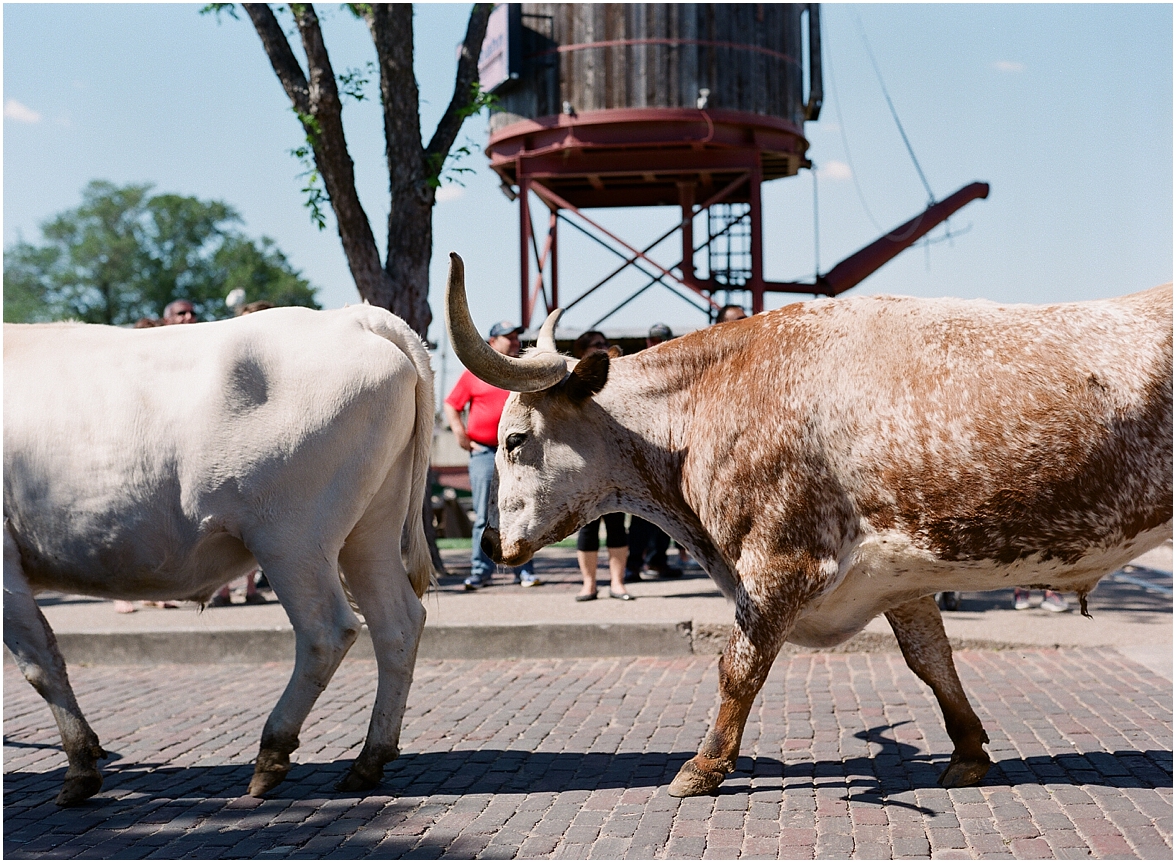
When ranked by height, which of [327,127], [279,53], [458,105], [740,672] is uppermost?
[279,53]

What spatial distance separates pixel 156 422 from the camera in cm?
457

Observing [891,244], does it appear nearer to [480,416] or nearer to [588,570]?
[480,416]

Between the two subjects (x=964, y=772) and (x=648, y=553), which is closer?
(x=964, y=772)

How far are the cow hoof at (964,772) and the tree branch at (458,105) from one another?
7.89 meters

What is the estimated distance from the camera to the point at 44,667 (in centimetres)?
468

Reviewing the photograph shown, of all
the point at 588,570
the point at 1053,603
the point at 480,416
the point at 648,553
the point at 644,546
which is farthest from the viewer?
the point at 648,553

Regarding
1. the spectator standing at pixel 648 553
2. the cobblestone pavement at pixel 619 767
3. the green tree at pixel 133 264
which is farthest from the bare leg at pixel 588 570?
the green tree at pixel 133 264

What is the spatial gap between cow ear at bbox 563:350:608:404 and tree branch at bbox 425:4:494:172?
6.70 m

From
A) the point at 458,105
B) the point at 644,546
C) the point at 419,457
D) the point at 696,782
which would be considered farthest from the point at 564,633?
the point at 458,105

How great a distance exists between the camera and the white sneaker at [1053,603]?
8.95 meters

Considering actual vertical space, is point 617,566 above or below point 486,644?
above

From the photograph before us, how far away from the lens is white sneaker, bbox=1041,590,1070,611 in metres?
8.95

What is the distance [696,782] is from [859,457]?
1391mm

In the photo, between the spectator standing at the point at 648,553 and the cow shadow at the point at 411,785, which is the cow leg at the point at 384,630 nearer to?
the cow shadow at the point at 411,785
